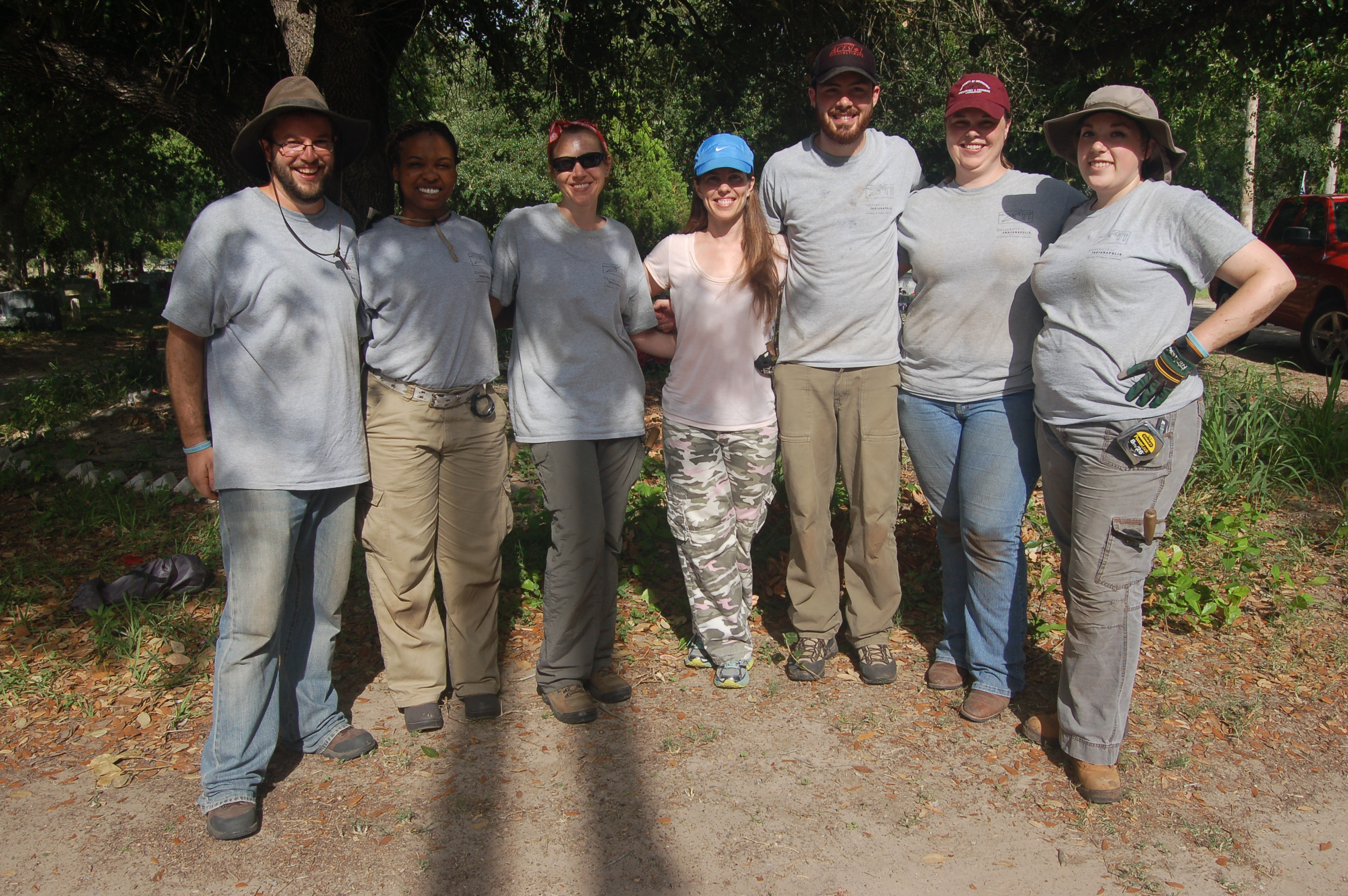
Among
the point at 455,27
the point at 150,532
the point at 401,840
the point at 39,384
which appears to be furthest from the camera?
the point at 39,384

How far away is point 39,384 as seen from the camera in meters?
9.54

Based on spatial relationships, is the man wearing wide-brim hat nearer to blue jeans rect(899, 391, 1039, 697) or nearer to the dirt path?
the dirt path

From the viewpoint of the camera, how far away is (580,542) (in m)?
3.48

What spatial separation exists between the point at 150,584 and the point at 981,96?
168 inches

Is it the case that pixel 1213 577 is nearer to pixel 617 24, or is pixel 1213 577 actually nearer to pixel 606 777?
pixel 606 777

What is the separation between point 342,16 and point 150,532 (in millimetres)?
3340

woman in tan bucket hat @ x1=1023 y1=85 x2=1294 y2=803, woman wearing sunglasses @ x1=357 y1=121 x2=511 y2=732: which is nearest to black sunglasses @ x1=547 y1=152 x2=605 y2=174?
woman wearing sunglasses @ x1=357 y1=121 x2=511 y2=732

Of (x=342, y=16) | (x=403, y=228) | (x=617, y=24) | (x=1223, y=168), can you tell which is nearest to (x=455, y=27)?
(x=617, y=24)

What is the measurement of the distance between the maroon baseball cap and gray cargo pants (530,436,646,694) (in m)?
1.66

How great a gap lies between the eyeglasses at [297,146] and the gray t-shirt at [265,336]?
153 mm

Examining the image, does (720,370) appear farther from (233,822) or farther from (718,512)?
(233,822)

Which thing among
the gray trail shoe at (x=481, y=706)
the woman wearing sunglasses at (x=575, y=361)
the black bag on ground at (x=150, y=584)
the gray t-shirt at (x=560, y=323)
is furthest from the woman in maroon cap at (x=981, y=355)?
the black bag on ground at (x=150, y=584)

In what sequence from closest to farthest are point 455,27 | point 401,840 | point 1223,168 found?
point 401,840, point 455,27, point 1223,168

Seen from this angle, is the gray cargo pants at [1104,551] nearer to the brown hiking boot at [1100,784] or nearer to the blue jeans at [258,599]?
the brown hiking boot at [1100,784]
